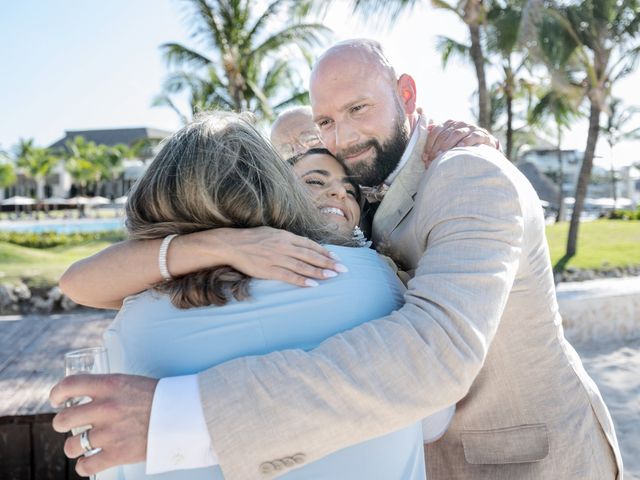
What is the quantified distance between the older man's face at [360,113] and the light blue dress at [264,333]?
89 cm

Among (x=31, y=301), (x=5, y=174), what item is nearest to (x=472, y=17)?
(x=31, y=301)

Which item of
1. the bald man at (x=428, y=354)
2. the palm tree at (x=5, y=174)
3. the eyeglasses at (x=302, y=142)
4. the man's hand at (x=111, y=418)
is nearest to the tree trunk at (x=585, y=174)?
the eyeglasses at (x=302, y=142)

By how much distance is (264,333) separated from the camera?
1131 mm

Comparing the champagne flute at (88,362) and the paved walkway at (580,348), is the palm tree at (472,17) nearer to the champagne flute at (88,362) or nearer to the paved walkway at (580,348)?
the paved walkway at (580,348)

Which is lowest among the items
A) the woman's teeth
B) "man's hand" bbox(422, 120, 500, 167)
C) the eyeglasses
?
the woman's teeth

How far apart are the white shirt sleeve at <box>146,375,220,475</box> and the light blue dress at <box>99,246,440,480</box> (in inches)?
2.9

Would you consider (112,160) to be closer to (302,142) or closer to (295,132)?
(295,132)

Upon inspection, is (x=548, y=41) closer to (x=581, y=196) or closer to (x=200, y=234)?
(x=581, y=196)

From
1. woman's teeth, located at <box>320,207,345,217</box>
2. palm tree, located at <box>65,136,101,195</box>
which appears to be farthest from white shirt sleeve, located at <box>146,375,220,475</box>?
palm tree, located at <box>65,136,101,195</box>

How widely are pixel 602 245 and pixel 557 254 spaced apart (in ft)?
7.12

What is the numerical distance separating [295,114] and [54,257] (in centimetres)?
1348

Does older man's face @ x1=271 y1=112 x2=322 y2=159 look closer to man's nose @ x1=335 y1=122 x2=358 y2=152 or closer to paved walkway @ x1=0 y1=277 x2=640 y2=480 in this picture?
man's nose @ x1=335 y1=122 x2=358 y2=152

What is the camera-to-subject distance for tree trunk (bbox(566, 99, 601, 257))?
14.9 meters

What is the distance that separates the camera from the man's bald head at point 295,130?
336 cm
